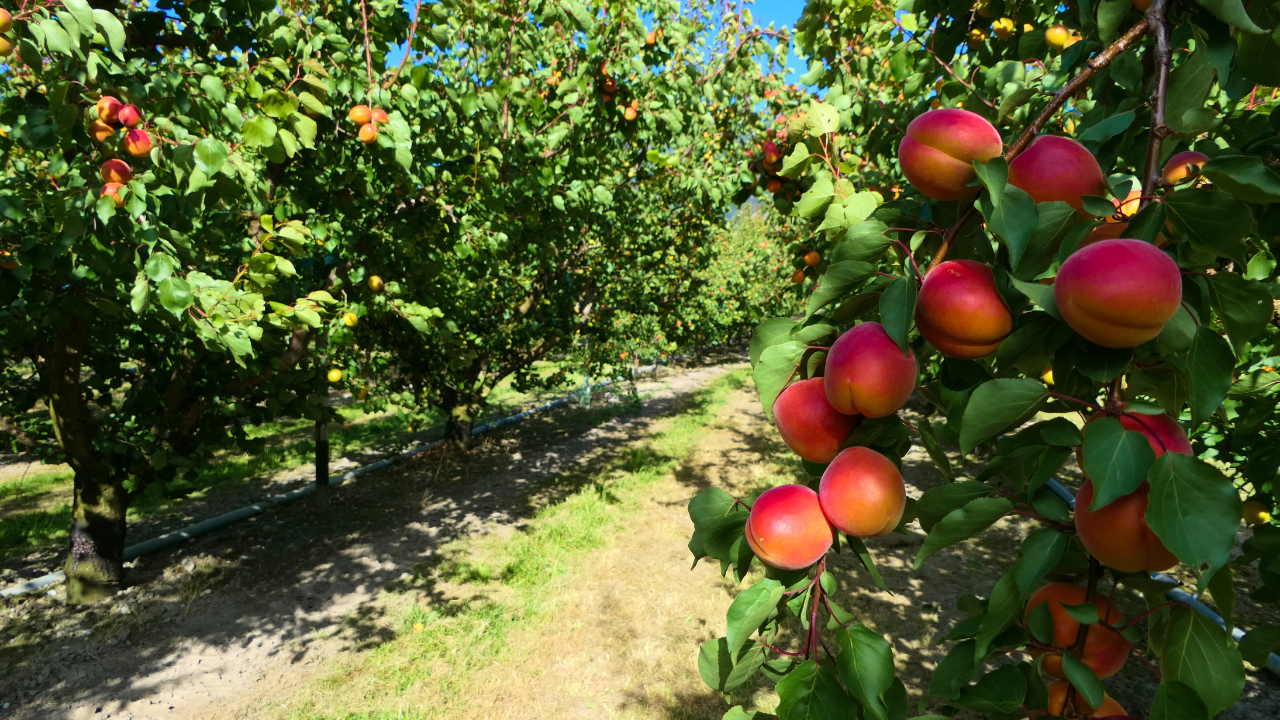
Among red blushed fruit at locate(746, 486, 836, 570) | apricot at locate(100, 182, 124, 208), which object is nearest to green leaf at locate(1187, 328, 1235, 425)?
red blushed fruit at locate(746, 486, 836, 570)

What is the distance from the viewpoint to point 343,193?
3.82 m

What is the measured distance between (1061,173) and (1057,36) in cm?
161

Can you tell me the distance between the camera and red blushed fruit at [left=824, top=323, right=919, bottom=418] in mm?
784

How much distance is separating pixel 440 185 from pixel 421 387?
12.2ft

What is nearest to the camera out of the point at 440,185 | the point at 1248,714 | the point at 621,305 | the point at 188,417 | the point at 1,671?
the point at 1248,714

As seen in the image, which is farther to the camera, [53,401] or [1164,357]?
[53,401]

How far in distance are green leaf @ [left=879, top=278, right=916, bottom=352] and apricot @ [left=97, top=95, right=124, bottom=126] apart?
8.98ft

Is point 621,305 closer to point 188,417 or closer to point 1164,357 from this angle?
point 188,417

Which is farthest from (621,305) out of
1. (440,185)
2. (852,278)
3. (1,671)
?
(852,278)

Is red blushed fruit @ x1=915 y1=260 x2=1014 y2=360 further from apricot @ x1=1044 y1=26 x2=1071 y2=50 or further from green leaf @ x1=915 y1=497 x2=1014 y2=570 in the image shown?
apricot @ x1=1044 y1=26 x2=1071 y2=50

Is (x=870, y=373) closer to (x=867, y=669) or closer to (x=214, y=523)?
(x=867, y=669)

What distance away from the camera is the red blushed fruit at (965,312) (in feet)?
2.37

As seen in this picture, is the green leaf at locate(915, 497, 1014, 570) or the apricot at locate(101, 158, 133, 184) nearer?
the green leaf at locate(915, 497, 1014, 570)

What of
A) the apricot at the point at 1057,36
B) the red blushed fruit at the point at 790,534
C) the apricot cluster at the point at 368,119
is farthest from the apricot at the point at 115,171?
the apricot at the point at 1057,36
